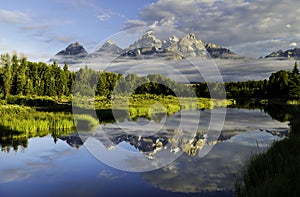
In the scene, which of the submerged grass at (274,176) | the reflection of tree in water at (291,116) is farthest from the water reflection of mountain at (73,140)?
the reflection of tree in water at (291,116)

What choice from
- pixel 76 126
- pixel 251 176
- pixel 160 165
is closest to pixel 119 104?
pixel 76 126

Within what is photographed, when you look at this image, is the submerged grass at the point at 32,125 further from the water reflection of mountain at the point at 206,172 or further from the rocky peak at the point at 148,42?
the water reflection of mountain at the point at 206,172

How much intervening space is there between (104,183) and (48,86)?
54.1 metres

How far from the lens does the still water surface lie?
9328mm

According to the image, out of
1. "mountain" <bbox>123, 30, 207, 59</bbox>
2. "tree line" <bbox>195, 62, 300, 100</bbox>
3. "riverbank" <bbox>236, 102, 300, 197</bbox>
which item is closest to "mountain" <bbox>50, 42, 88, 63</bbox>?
"tree line" <bbox>195, 62, 300, 100</bbox>

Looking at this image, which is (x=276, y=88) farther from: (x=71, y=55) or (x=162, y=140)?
(x=71, y=55)

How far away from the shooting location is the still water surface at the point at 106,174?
30.6 ft

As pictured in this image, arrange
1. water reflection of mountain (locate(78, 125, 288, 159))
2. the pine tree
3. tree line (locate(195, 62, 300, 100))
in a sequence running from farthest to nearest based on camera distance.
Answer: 1. tree line (locate(195, 62, 300, 100))
2. the pine tree
3. water reflection of mountain (locate(78, 125, 288, 159))

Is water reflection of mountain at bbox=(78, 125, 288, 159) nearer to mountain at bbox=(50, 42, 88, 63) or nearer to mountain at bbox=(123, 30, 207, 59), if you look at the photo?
mountain at bbox=(123, 30, 207, 59)

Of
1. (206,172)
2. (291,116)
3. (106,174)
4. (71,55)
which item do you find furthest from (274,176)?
(71,55)

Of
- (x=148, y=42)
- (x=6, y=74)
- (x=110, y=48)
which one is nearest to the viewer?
(x=110, y=48)

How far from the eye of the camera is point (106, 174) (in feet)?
37.1

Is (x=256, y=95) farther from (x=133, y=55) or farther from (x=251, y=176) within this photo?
(x=251, y=176)

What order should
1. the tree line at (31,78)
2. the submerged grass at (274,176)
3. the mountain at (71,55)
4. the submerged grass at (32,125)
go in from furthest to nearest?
the mountain at (71,55)
the tree line at (31,78)
the submerged grass at (32,125)
the submerged grass at (274,176)
